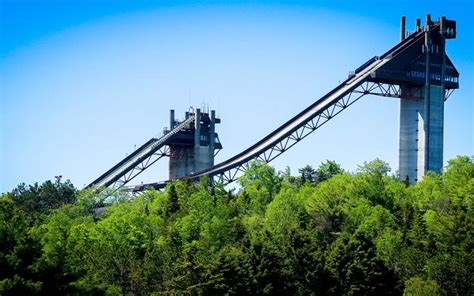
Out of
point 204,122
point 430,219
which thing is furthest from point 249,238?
point 204,122

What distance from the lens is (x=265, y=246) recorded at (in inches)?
2514

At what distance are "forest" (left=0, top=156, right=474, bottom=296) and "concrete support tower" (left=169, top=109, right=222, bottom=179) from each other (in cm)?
3053

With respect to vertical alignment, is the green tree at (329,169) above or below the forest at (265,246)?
above

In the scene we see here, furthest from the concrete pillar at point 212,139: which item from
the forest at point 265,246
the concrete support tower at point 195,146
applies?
the forest at point 265,246

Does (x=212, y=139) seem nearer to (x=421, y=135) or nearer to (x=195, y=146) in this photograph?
(x=195, y=146)

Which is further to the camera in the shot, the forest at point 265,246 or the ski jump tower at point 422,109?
the ski jump tower at point 422,109

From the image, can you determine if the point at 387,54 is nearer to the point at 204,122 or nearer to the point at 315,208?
the point at 204,122

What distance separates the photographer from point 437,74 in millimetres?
109000

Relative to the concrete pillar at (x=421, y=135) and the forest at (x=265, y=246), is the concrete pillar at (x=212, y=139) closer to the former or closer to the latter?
the concrete pillar at (x=421, y=135)

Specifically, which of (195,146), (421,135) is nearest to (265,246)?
(421,135)

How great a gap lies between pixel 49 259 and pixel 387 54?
64565mm

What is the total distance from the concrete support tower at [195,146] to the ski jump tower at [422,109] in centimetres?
2456

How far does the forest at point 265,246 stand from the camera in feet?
180

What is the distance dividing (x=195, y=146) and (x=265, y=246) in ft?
181
